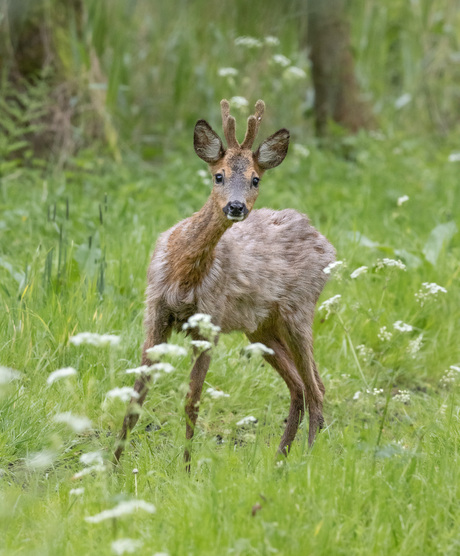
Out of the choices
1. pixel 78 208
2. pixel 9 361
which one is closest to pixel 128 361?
pixel 9 361

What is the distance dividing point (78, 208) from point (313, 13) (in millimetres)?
4332

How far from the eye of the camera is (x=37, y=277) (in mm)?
5012

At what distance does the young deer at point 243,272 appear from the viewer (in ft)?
13.2

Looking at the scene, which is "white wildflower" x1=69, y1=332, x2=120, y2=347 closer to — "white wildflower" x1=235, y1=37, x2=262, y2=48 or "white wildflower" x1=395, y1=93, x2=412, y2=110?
"white wildflower" x1=235, y1=37, x2=262, y2=48

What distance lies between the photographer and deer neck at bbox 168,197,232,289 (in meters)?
4.02

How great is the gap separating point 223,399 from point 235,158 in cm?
118

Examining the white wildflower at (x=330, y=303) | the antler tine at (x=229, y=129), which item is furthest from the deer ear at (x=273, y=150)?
the white wildflower at (x=330, y=303)

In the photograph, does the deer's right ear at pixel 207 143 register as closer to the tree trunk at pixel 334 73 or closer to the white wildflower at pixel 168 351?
the white wildflower at pixel 168 351

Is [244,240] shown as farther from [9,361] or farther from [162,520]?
[162,520]

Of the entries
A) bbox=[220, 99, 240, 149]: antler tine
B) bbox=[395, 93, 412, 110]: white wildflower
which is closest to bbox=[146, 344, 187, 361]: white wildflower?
bbox=[220, 99, 240, 149]: antler tine

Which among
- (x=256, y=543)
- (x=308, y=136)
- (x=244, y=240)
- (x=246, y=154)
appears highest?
(x=246, y=154)

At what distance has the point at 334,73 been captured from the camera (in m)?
10.2

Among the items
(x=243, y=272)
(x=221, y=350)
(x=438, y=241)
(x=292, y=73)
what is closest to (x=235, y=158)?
(x=243, y=272)

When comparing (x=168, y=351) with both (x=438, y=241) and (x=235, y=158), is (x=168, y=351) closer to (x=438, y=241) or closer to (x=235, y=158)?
(x=235, y=158)
